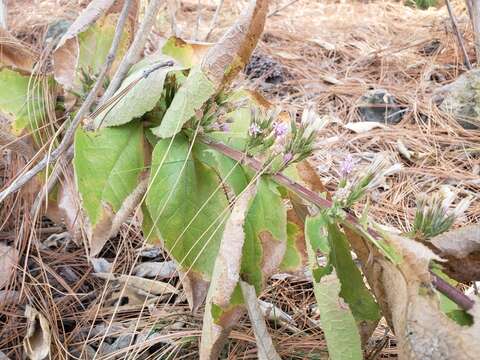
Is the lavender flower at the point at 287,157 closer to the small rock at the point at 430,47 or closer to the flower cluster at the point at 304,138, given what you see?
the flower cluster at the point at 304,138

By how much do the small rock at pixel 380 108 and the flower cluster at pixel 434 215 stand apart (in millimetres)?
1339

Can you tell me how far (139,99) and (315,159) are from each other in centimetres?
91

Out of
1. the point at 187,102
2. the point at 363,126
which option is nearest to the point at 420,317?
the point at 187,102

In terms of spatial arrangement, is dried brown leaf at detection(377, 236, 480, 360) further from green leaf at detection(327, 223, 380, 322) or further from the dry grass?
the dry grass

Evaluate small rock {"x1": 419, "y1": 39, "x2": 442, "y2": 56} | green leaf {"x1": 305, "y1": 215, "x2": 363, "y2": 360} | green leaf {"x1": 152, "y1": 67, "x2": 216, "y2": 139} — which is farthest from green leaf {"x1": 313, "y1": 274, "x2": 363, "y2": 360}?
small rock {"x1": 419, "y1": 39, "x2": 442, "y2": 56}

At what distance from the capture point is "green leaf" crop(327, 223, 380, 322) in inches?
30.6

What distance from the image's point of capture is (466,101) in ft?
6.40

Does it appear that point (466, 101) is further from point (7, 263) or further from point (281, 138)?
point (7, 263)

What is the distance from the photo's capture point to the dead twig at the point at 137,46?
37.4 inches

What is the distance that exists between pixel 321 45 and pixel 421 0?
1287 millimetres

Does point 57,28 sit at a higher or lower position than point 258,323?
lower

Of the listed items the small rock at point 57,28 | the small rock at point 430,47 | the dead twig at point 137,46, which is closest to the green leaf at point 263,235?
the dead twig at point 137,46

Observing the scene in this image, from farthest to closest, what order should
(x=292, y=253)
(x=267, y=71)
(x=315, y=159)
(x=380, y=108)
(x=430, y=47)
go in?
(x=430, y=47)
(x=267, y=71)
(x=380, y=108)
(x=315, y=159)
(x=292, y=253)

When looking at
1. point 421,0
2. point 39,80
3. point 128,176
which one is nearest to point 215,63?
point 128,176
